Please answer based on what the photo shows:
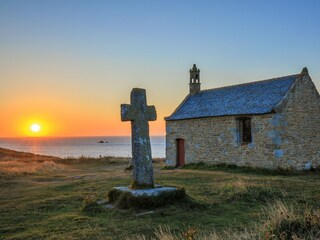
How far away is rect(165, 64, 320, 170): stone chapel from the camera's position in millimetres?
19266

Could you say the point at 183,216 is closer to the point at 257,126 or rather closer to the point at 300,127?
the point at 257,126

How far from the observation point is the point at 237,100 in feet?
74.0

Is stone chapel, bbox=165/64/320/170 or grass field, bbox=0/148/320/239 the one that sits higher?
stone chapel, bbox=165/64/320/170

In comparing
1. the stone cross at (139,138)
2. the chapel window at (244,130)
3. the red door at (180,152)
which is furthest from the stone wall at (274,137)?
the stone cross at (139,138)

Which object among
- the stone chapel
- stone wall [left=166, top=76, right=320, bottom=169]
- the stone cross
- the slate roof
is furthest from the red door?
the stone cross

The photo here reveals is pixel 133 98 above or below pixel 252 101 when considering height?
below

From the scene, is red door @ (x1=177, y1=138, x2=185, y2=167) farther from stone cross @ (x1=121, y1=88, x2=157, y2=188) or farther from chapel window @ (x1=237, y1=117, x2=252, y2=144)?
stone cross @ (x1=121, y1=88, x2=157, y2=188)

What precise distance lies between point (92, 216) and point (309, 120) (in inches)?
656

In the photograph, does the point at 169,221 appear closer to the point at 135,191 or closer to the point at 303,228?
the point at 135,191

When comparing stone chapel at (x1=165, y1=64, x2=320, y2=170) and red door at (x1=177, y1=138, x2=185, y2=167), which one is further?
red door at (x1=177, y1=138, x2=185, y2=167)

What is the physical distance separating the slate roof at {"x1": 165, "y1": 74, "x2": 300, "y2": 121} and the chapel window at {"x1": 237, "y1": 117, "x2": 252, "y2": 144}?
0.78 meters

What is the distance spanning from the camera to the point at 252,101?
21.2 metres

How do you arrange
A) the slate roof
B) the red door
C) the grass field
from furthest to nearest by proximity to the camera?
the red door, the slate roof, the grass field

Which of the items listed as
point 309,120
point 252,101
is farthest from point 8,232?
point 309,120
